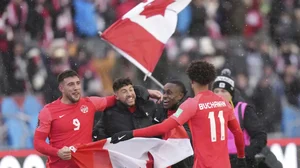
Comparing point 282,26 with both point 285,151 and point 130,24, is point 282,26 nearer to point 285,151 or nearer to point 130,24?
point 285,151

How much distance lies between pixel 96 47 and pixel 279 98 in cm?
375

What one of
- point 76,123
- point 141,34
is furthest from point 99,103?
point 141,34

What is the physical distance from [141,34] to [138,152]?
2527mm

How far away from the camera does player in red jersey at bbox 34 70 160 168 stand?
10.9 meters

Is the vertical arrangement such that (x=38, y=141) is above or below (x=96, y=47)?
below

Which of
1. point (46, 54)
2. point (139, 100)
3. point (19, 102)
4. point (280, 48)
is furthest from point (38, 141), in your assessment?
point (280, 48)

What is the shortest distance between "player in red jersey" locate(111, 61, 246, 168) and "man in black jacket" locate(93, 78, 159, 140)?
2.73ft

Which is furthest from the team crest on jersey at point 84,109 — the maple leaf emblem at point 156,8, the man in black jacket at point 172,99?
the maple leaf emblem at point 156,8

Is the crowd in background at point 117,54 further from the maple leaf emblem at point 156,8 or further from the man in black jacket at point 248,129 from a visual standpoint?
the man in black jacket at point 248,129

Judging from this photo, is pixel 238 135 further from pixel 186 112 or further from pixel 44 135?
pixel 44 135

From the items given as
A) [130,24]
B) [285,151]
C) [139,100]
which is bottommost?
[285,151]

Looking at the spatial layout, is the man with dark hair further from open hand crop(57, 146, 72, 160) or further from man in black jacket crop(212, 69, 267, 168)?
man in black jacket crop(212, 69, 267, 168)

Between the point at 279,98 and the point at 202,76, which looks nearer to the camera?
the point at 202,76

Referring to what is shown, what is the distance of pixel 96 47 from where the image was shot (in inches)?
800
